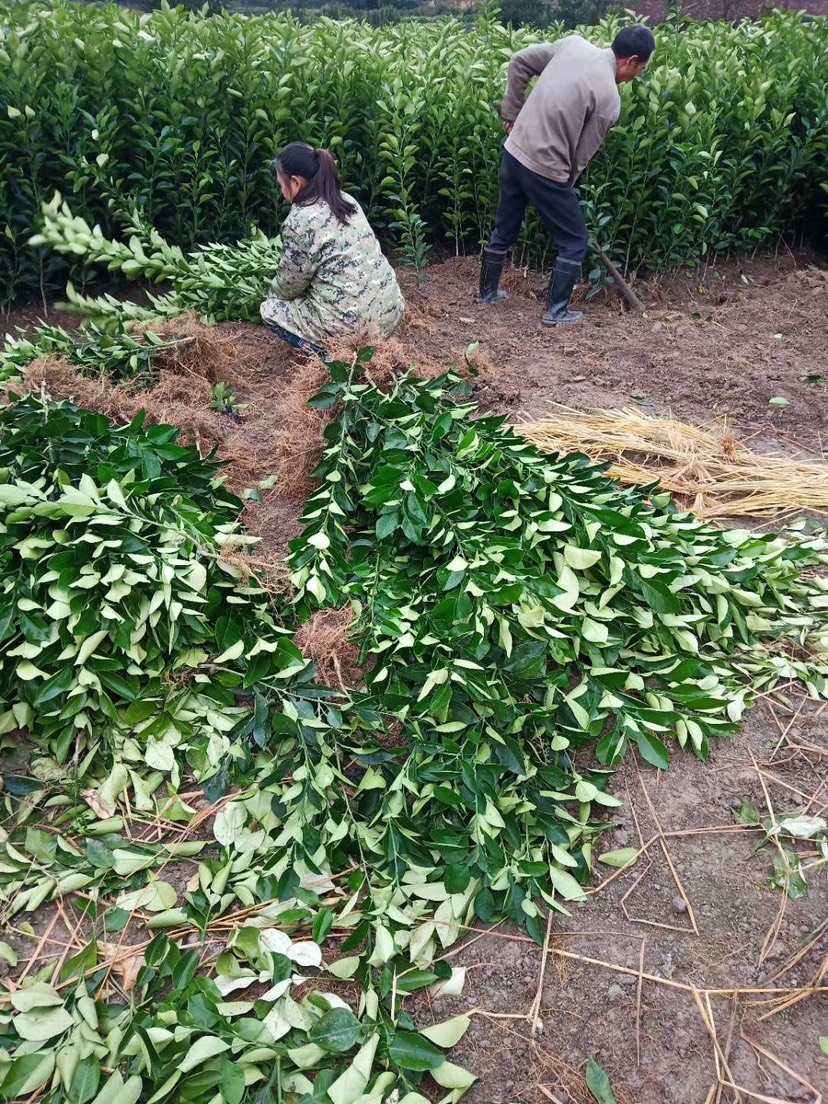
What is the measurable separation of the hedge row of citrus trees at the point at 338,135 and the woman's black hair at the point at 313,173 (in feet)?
5.24

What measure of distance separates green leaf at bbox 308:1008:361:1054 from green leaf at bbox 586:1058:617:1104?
0.50 m

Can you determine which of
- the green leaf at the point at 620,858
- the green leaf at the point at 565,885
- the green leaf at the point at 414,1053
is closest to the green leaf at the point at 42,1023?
the green leaf at the point at 414,1053

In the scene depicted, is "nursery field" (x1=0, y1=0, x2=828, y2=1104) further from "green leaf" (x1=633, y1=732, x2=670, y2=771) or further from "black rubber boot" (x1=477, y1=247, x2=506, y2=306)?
"black rubber boot" (x1=477, y1=247, x2=506, y2=306)

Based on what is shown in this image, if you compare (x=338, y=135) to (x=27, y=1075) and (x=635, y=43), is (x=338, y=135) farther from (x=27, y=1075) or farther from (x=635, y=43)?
(x=27, y=1075)

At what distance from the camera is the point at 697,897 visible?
6.95ft

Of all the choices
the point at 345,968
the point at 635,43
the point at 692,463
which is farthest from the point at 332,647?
the point at 635,43

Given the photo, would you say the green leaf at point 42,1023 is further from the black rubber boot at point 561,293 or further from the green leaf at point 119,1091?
the black rubber boot at point 561,293

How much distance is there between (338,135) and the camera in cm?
573

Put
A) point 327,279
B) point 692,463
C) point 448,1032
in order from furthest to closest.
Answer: point 327,279
point 692,463
point 448,1032

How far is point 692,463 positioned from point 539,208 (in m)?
2.37

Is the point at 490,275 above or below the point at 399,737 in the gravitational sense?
above

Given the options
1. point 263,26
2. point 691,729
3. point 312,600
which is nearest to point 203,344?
point 312,600

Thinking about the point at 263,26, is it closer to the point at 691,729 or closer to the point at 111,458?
the point at 111,458

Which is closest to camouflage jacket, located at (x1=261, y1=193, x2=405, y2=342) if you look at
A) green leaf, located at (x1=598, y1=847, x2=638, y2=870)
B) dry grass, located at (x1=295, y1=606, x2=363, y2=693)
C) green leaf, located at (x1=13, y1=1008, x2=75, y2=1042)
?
dry grass, located at (x1=295, y1=606, x2=363, y2=693)
